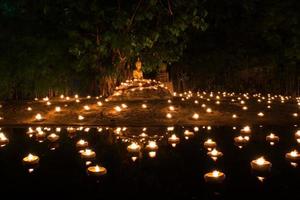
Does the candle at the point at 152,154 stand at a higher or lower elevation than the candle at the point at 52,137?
lower

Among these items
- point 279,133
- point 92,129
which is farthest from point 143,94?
point 279,133

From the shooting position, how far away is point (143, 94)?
12.0m

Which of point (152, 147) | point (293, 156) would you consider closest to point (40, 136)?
point (152, 147)

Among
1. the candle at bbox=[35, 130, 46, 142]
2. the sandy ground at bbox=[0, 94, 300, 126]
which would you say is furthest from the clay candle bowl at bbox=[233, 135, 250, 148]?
the candle at bbox=[35, 130, 46, 142]

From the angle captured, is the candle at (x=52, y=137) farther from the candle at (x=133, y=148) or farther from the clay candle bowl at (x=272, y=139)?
the clay candle bowl at (x=272, y=139)

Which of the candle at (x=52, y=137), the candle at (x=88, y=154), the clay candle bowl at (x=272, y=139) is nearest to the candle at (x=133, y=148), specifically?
the candle at (x=88, y=154)

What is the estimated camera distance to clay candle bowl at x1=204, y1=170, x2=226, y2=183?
392cm

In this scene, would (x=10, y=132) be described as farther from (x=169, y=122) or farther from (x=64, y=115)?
(x=169, y=122)

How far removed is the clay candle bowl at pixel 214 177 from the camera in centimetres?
392

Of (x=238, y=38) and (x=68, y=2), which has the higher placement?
(x=68, y=2)

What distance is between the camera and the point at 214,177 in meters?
3.94

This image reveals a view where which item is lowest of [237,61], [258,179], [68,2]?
[258,179]

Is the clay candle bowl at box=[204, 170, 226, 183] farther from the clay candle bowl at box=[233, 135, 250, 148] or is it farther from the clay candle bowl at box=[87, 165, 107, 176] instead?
the clay candle bowl at box=[233, 135, 250, 148]

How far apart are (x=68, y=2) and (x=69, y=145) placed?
790 cm
